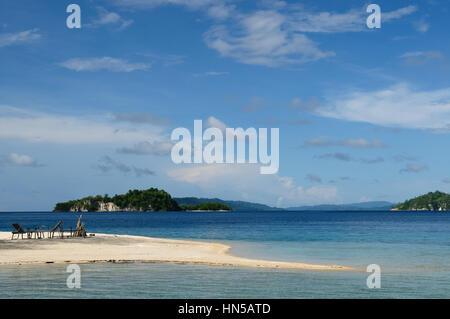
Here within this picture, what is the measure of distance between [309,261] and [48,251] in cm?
2412
